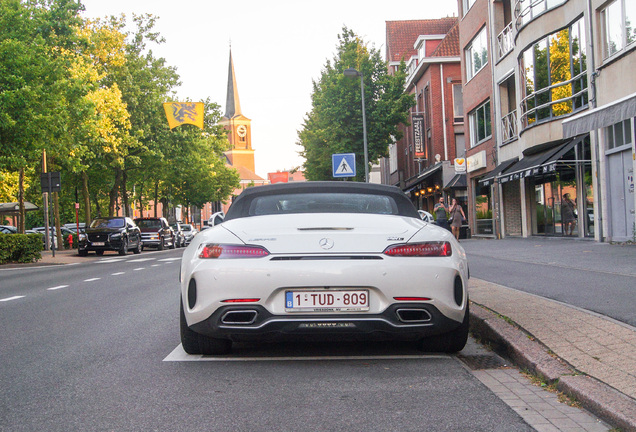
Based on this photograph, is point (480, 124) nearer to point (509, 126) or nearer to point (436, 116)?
point (509, 126)

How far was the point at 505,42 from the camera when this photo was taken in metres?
28.2

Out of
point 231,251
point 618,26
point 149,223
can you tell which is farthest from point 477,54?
point 231,251

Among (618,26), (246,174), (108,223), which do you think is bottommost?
(108,223)

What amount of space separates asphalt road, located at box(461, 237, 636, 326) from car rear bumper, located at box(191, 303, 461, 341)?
2.11m

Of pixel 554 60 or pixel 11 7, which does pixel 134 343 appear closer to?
pixel 554 60

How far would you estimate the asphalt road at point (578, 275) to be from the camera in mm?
7363

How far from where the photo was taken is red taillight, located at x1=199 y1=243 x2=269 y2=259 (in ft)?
16.0

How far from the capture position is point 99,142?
1267 inches

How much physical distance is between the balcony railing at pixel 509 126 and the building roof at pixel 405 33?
105 ft

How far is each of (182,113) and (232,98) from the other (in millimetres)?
103386

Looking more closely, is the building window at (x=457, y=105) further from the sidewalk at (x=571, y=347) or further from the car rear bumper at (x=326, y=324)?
the car rear bumper at (x=326, y=324)

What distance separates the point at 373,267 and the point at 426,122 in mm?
44738

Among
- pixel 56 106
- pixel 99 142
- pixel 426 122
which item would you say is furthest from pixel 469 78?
pixel 56 106

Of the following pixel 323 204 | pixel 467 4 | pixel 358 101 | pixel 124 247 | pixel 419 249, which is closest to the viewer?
pixel 419 249
